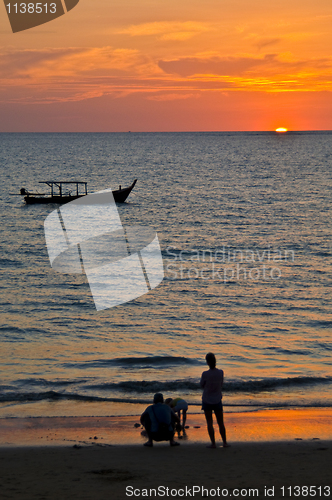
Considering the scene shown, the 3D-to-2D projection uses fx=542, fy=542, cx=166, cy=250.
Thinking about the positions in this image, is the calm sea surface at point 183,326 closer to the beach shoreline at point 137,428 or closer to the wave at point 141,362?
the wave at point 141,362

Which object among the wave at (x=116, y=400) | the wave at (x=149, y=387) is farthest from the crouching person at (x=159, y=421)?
the wave at (x=149, y=387)

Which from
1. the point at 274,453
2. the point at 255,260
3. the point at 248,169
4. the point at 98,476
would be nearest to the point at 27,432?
the point at 98,476

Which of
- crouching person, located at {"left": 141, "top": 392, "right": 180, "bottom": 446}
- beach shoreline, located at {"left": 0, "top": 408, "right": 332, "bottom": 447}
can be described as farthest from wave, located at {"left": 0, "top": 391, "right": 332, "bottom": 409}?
crouching person, located at {"left": 141, "top": 392, "right": 180, "bottom": 446}

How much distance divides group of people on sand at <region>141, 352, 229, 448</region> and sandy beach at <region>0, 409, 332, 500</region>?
25cm

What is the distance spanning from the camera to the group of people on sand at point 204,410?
9.10 meters

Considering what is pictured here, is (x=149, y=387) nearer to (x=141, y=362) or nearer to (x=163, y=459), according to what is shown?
(x=141, y=362)

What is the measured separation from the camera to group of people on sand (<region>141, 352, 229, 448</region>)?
9.10m

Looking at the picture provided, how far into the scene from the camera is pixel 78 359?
16500 mm

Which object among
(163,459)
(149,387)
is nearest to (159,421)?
(163,459)

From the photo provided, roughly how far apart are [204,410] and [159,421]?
830 millimetres

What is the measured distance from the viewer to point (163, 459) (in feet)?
29.4

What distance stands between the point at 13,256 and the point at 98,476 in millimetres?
25686

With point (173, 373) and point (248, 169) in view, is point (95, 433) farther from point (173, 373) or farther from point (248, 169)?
point (248, 169)

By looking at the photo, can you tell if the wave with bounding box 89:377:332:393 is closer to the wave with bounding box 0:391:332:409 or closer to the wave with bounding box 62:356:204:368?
the wave with bounding box 0:391:332:409
